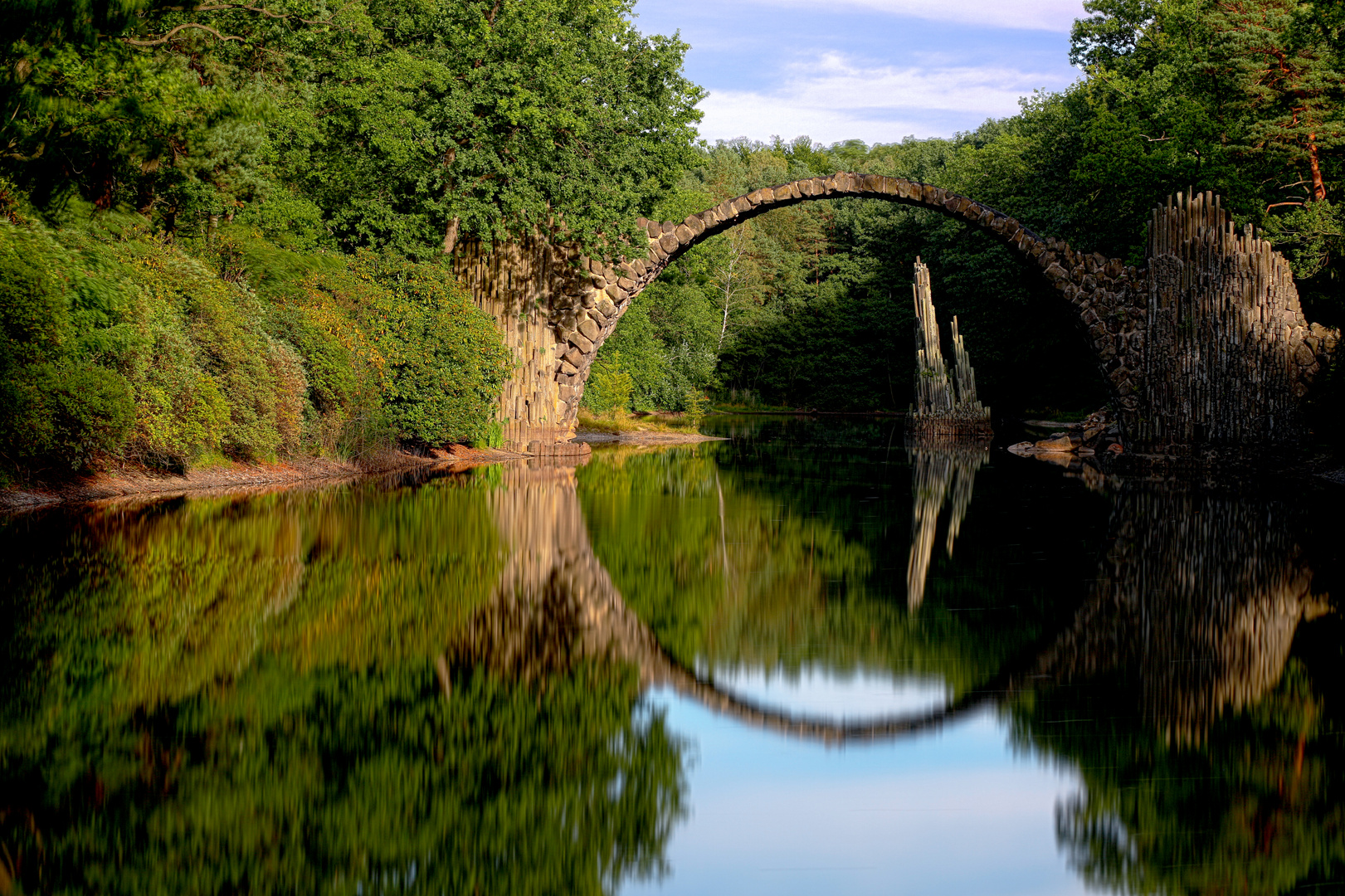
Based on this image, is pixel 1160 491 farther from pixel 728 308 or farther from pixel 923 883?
pixel 728 308

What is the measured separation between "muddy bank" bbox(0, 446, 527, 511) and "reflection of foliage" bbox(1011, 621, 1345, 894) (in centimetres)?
1008

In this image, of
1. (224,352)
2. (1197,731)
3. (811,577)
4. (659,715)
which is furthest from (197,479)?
(1197,731)

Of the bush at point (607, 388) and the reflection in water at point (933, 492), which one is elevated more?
the bush at point (607, 388)

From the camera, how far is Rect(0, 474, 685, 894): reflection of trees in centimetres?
325

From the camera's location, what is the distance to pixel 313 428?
1692 centimetres

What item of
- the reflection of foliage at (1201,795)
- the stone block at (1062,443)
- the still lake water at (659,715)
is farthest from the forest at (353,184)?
the reflection of foliage at (1201,795)

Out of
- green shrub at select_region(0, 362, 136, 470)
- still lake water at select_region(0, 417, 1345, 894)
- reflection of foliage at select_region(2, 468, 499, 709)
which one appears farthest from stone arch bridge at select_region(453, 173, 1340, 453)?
reflection of foliage at select_region(2, 468, 499, 709)

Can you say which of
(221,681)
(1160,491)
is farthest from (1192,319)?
(221,681)

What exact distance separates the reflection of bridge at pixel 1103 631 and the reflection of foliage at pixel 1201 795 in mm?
227

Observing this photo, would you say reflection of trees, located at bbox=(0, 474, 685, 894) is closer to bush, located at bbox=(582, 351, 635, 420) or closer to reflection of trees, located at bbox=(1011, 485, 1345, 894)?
reflection of trees, located at bbox=(1011, 485, 1345, 894)

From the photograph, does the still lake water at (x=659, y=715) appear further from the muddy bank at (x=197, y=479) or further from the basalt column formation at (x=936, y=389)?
the basalt column formation at (x=936, y=389)

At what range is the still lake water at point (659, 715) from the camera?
3.33m

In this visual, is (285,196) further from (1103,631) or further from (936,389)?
(936,389)

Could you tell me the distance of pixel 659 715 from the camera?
495cm
